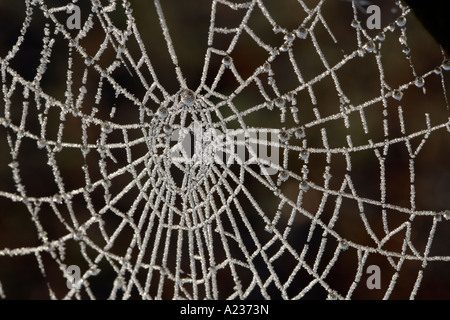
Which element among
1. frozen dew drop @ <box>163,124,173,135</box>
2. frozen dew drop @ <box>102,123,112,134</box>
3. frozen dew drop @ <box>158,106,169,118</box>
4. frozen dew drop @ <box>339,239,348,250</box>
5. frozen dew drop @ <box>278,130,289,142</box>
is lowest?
frozen dew drop @ <box>339,239,348,250</box>

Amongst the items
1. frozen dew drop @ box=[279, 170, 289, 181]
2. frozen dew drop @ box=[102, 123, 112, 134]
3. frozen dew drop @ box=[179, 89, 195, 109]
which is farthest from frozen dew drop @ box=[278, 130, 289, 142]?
frozen dew drop @ box=[102, 123, 112, 134]

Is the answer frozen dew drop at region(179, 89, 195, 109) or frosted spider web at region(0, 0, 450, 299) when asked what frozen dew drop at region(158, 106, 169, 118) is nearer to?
frozen dew drop at region(179, 89, 195, 109)

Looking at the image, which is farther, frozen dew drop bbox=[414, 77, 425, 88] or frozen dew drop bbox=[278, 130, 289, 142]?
frozen dew drop bbox=[278, 130, 289, 142]

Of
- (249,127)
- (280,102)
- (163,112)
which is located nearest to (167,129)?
(163,112)

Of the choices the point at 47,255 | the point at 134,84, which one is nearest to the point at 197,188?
the point at 134,84

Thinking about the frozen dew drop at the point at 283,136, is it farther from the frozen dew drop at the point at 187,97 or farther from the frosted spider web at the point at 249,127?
the frosted spider web at the point at 249,127

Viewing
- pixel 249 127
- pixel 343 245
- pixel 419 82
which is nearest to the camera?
pixel 419 82

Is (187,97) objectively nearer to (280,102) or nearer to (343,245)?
(280,102)

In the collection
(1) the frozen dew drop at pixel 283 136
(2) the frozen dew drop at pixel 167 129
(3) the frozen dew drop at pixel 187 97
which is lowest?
(1) the frozen dew drop at pixel 283 136

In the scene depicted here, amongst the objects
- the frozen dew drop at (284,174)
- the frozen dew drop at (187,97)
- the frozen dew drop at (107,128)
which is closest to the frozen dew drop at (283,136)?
the frozen dew drop at (284,174)

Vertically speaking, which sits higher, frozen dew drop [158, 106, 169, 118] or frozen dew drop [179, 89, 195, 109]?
frozen dew drop [179, 89, 195, 109]
